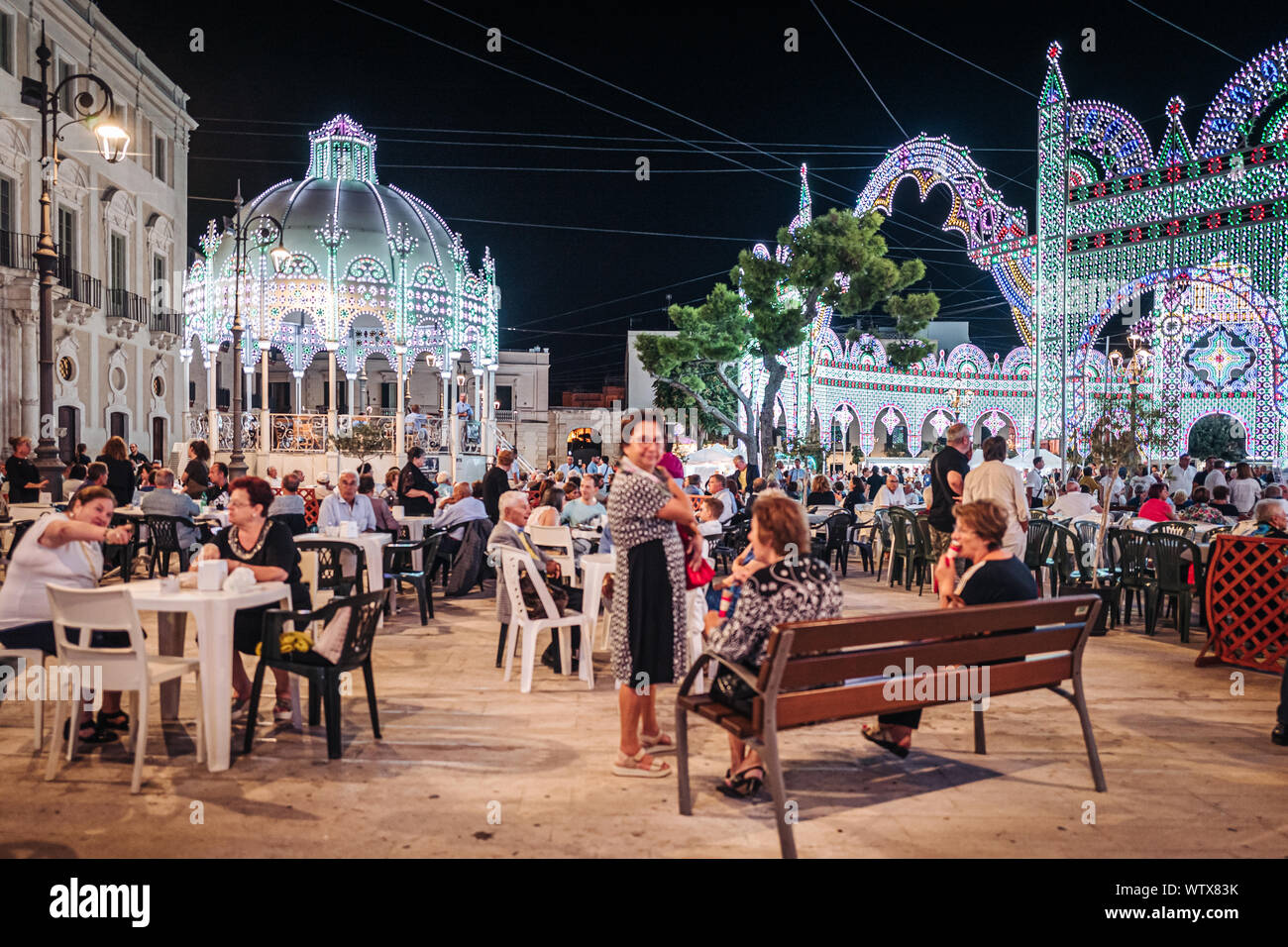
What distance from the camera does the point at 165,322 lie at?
2756 centimetres

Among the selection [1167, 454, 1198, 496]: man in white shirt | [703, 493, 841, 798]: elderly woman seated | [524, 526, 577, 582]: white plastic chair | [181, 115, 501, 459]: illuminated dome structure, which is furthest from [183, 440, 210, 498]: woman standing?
[1167, 454, 1198, 496]: man in white shirt

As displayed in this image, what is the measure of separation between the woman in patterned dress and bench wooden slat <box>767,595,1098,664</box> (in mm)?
974

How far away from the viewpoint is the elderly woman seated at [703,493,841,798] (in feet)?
13.4

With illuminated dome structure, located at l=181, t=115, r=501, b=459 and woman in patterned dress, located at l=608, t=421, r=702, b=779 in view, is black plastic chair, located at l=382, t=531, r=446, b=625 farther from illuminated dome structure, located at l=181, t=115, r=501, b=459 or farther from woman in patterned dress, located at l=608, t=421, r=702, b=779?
illuminated dome structure, located at l=181, t=115, r=501, b=459

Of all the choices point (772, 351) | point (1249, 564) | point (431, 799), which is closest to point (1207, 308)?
point (772, 351)

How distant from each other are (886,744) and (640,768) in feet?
4.41

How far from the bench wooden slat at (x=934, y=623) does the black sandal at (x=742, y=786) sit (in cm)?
85

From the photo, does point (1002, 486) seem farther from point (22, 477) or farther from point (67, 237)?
point (67, 237)

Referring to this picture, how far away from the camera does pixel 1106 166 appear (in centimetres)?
2073

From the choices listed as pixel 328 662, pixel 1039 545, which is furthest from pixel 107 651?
pixel 1039 545

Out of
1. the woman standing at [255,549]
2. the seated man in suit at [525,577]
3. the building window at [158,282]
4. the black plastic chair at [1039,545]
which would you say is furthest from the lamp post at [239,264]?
the black plastic chair at [1039,545]

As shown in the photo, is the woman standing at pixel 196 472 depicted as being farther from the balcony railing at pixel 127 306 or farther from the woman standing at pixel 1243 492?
the balcony railing at pixel 127 306

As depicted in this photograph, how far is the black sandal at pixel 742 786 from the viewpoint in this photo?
4.31m
